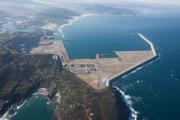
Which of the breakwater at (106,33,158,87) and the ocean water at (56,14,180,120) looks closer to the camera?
the ocean water at (56,14,180,120)

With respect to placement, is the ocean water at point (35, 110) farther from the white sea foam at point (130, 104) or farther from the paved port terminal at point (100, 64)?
the white sea foam at point (130, 104)

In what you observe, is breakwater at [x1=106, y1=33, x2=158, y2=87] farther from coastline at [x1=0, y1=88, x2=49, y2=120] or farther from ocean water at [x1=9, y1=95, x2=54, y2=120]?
ocean water at [x1=9, y1=95, x2=54, y2=120]

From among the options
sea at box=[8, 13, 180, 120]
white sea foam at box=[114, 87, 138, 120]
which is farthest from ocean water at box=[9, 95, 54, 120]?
white sea foam at box=[114, 87, 138, 120]

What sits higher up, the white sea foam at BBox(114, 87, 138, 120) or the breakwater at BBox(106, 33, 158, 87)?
the breakwater at BBox(106, 33, 158, 87)

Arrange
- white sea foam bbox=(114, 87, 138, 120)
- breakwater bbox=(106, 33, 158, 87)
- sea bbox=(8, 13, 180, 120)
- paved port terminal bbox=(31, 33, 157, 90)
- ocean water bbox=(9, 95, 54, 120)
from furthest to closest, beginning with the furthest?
paved port terminal bbox=(31, 33, 157, 90) → breakwater bbox=(106, 33, 158, 87) → sea bbox=(8, 13, 180, 120) → ocean water bbox=(9, 95, 54, 120) → white sea foam bbox=(114, 87, 138, 120)

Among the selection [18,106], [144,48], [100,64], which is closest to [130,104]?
[18,106]

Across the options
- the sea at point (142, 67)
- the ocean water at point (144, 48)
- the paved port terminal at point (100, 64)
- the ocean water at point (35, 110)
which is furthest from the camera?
the paved port terminal at point (100, 64)

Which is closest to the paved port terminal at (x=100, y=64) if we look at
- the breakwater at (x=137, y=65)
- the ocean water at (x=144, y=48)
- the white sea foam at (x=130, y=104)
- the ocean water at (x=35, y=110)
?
the breakwater at (x=137, y=65)
